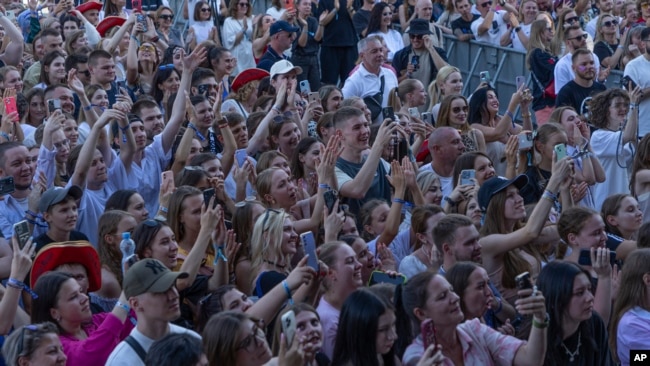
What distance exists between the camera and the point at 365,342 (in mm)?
5496

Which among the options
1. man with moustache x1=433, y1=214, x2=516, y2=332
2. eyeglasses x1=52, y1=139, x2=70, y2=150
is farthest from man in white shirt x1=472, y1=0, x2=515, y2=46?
man with moustache x1=433, y1=214, x2=516, y2=332

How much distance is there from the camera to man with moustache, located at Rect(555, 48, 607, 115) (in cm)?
1162

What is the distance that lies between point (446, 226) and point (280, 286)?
4.17ft

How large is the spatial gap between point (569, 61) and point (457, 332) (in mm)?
6788

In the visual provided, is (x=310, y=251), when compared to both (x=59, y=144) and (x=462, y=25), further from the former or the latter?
(x=462, y=25)

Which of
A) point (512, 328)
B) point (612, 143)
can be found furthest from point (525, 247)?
point (612, 143)

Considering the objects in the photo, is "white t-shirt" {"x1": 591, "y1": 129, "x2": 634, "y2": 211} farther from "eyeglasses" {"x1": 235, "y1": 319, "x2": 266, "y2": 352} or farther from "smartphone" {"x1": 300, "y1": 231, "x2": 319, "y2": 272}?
"eyeglasses" {"x1": 235, "y1": 319, "x2": 266, "y2": 352}

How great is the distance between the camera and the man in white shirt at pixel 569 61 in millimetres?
12055

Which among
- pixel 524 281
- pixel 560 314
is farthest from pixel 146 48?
pixel 524 281

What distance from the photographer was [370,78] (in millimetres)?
12070

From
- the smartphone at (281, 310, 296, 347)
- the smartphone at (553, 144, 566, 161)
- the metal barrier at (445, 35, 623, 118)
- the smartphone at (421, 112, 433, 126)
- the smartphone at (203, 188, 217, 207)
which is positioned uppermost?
the smartphone at (281, 310, 296, 347)

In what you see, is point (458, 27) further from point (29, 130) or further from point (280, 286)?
point (280, 286)

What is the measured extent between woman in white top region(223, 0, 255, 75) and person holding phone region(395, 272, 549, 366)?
8820mm

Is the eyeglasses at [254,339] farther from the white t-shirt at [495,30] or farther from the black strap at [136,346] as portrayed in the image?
the white t-shirt at [495,30]
